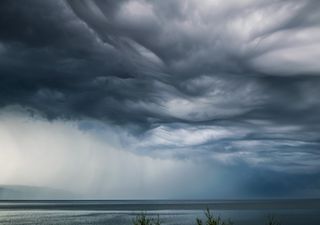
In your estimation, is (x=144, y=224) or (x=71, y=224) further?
(x=71, y=224)

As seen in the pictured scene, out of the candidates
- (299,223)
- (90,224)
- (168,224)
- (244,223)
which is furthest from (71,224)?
(299,223)

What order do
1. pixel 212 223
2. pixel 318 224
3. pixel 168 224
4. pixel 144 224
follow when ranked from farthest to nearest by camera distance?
pixel 168 224 < pixel 318 224 < pixel 144 224 < pixel 212 223

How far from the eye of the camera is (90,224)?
131 metres

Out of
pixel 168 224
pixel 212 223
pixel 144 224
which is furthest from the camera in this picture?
pixel 168 224

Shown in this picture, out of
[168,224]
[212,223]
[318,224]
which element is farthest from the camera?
[168,224]

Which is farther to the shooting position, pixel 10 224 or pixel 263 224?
pixel 10 224

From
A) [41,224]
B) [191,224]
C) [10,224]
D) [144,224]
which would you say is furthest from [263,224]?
[144,224]

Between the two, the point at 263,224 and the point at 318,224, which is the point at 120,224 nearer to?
the point at 263,224

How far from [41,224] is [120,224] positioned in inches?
1158

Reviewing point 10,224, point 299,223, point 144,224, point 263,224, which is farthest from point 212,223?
point 10,224

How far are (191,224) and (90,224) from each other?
37.7 m

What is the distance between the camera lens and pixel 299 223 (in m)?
126

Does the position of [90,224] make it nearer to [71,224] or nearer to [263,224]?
[71,224]

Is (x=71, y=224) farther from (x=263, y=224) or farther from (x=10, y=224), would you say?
(x=263, y=224)
